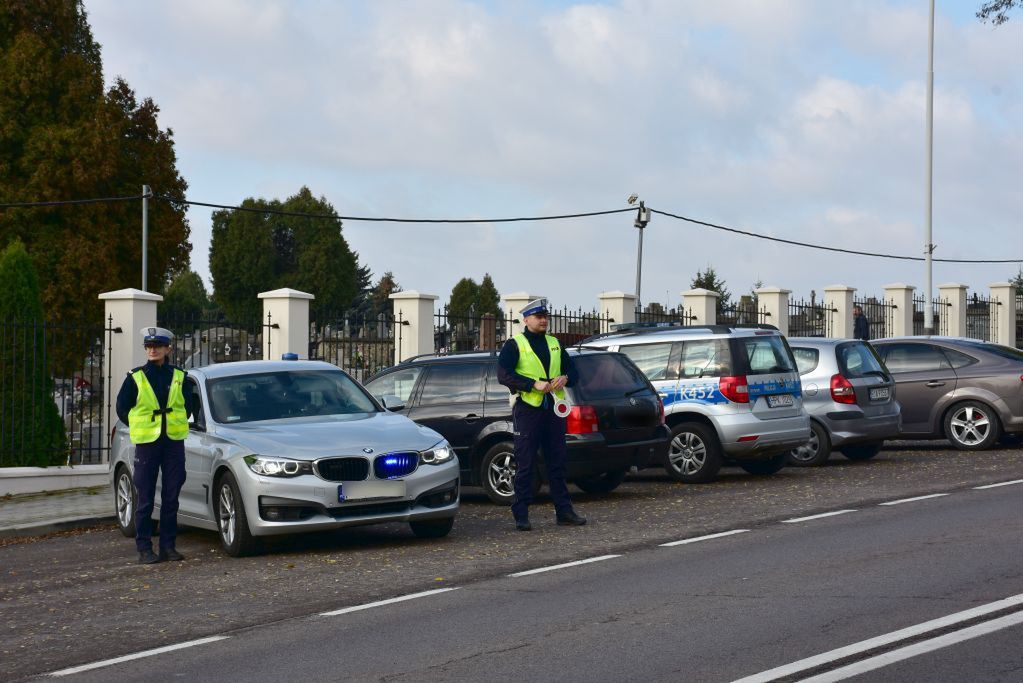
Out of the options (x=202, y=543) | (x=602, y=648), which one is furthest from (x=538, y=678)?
(x=202, y=543)

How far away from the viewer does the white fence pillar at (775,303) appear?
29.5 metres

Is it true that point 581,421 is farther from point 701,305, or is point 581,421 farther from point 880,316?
point 880,316

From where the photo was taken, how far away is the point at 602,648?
6.79 meters

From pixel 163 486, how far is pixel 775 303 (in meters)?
20.5

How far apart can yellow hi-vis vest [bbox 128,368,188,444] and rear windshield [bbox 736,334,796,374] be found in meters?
6.68

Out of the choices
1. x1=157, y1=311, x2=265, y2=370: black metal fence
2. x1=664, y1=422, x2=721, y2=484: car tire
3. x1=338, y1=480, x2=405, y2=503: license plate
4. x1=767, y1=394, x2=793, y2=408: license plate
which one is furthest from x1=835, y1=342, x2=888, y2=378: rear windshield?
x1=338, y1=480, x2=405, y2=503: license plate

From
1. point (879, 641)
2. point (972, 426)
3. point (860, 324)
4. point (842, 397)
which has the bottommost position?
point (879, 641)

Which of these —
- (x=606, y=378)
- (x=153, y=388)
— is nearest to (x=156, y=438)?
(x=153, y=388)

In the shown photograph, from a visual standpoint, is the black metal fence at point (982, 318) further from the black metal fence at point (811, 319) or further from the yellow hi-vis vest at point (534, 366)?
the yellow hi-vis vest at point (534, 366)

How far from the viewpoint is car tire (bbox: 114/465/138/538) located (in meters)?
12.6

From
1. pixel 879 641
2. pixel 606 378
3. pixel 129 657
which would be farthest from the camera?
pixel 606 378

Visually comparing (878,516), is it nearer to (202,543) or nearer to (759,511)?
(759,511)

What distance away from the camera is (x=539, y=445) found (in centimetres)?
1182

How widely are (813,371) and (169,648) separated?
11.2 m
